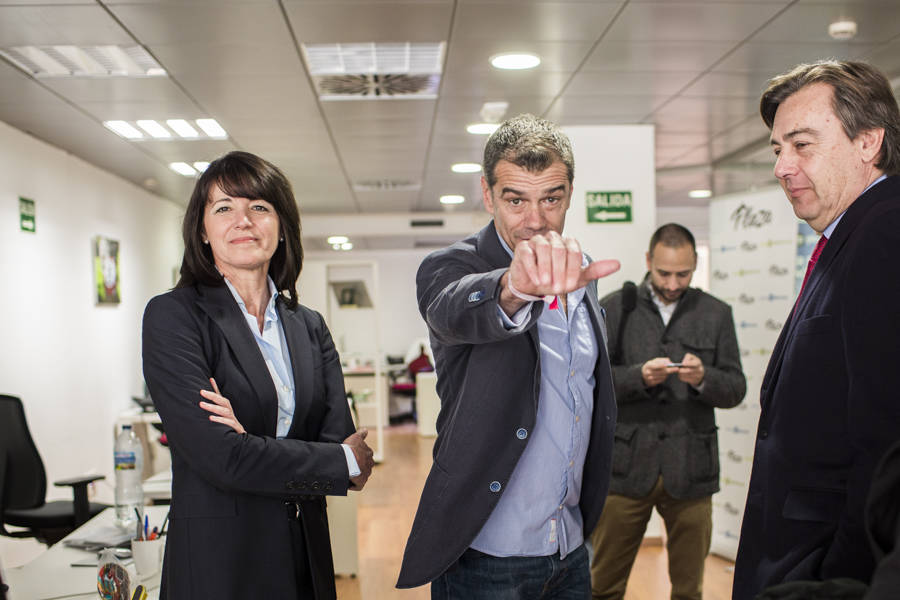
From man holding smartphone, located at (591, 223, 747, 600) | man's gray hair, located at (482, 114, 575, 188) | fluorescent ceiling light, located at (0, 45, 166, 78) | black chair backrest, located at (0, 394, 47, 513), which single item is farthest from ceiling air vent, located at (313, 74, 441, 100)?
man's gray hair, located at (482, 114, 575, 188)

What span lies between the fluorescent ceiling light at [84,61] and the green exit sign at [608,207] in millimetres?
A: 2982

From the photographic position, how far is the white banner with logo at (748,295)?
4.72m

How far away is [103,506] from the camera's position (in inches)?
174

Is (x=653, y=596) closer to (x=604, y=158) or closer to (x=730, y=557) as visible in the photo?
(x=730, y=557)

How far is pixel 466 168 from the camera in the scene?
810 cm

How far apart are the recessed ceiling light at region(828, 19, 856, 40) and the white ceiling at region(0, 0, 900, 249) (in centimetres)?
5

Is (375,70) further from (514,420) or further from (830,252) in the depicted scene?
(830,252)

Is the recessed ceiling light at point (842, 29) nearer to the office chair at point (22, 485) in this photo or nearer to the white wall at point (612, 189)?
the white wall at point (612, 189)

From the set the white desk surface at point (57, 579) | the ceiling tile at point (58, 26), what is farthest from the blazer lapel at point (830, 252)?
the ceiling tile at point (58, 26)

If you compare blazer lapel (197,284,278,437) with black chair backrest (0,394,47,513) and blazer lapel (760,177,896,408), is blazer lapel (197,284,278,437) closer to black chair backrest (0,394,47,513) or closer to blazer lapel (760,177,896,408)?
A: blazer lapel (760,177,896,408)

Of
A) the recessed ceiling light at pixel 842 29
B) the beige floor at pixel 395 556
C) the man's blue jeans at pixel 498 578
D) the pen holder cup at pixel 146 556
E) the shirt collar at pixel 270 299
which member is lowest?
the beige floor at pixel 395 556

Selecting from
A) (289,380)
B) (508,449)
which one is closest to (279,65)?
(289,380)

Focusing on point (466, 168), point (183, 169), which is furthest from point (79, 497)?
point (466, 168)

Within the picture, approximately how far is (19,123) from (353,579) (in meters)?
4.01
